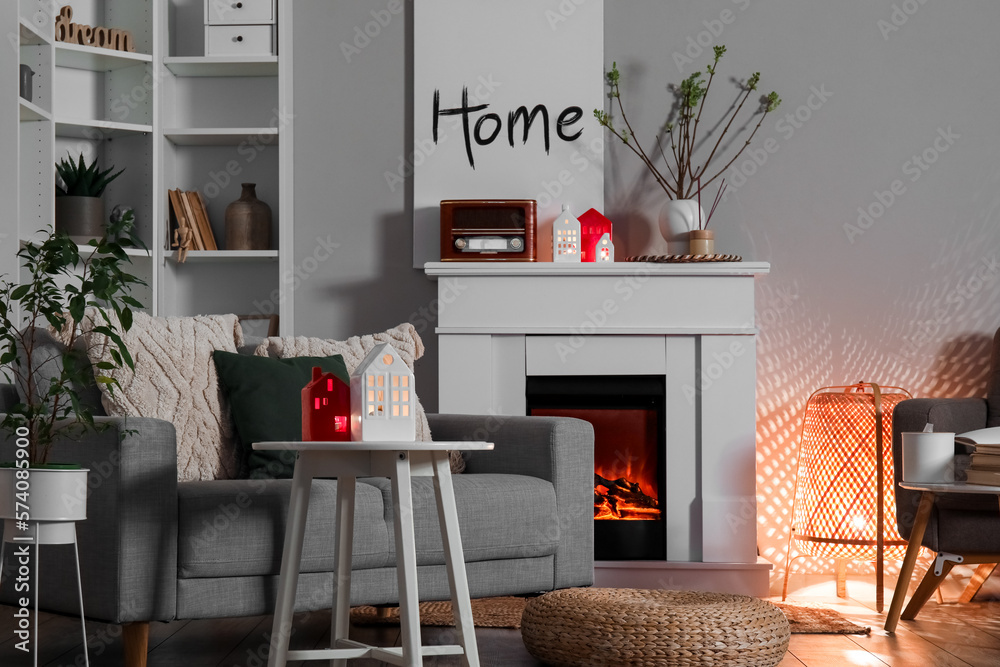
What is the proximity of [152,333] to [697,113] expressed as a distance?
218 centimetres

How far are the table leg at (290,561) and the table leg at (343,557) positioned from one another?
12cm

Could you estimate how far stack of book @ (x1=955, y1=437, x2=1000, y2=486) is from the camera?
256 cm

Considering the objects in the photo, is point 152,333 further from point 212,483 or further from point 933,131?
point 933,131

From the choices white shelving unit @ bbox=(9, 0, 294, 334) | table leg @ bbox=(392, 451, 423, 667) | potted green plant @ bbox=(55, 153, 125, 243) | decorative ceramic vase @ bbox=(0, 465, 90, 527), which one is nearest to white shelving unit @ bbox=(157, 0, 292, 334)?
white shelving unit @ bbox=(9, 0, 294, 334)

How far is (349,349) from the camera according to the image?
2748 millimetres

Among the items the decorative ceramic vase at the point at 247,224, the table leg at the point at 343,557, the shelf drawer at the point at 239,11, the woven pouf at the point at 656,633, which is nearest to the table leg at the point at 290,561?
the table leg at the point at 343,557

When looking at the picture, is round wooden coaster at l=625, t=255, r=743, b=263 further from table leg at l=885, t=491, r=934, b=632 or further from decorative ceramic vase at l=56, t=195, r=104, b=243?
decorative ceramic vase at l=56, t=195, r=104, b=243

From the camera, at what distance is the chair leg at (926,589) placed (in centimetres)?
281

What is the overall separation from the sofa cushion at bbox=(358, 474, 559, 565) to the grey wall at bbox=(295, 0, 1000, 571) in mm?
1309

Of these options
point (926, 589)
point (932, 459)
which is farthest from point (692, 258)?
point (926, 589)

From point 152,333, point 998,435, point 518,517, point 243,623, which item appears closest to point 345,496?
point 518,517

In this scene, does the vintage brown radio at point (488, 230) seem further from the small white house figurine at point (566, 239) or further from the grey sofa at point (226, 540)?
the grey sofa at point (226, 540)

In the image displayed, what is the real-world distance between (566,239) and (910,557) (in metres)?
1.48

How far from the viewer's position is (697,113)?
3.67 metres
